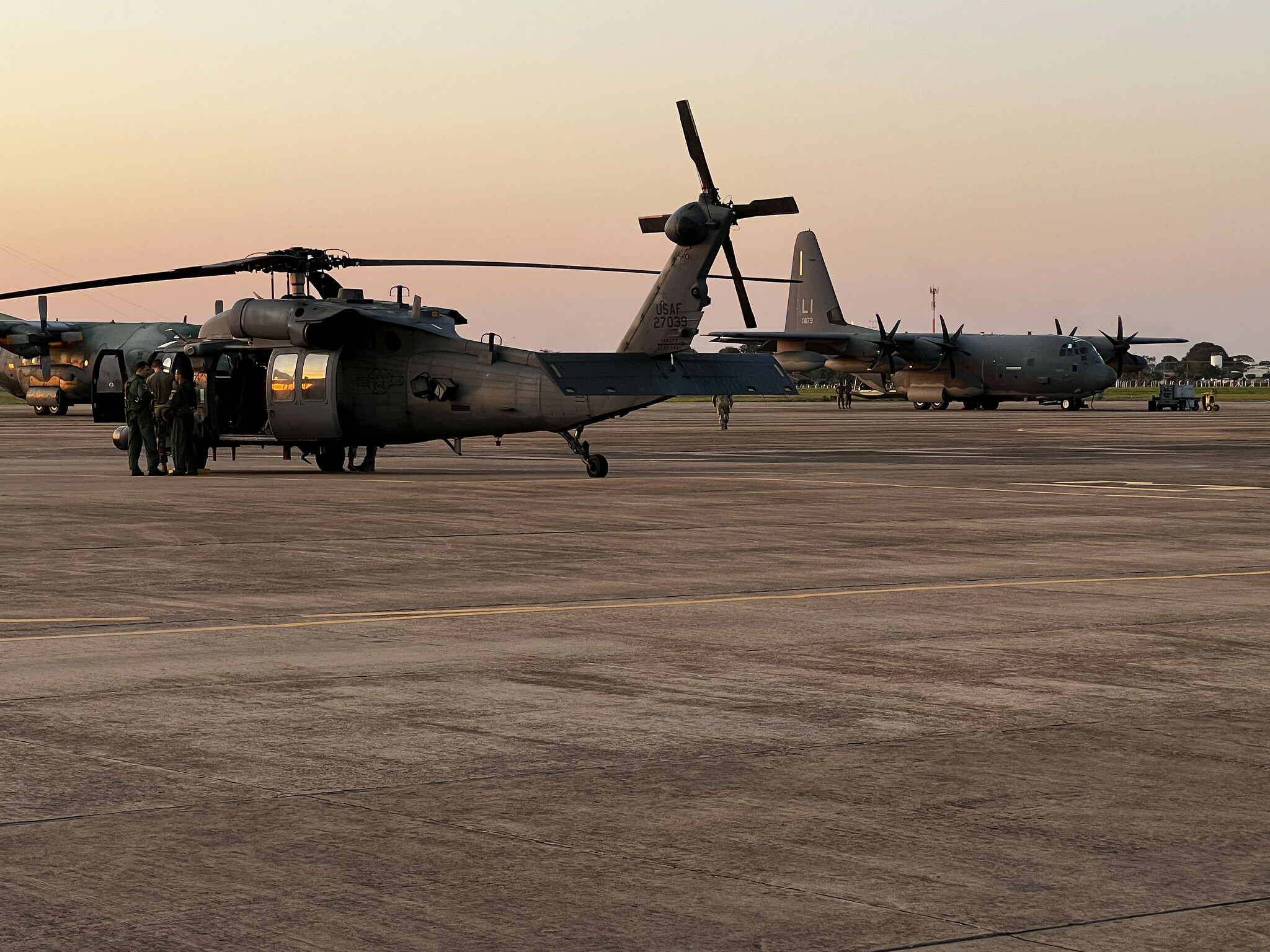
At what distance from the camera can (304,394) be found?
29.5m

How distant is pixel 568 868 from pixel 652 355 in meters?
23.7

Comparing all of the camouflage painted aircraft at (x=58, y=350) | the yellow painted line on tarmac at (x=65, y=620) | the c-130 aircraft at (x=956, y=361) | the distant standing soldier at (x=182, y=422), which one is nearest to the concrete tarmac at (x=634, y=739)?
the yellow painted line on tarmac at (x=65, y=620)

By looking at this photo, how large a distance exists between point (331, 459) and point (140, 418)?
3519 mm

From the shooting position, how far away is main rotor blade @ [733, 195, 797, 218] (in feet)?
89.6

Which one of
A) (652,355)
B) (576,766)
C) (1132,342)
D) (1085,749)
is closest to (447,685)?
(576,766)

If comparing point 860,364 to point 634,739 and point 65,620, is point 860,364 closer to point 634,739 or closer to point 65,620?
point 65,620

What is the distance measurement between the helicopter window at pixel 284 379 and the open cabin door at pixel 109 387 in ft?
11.1

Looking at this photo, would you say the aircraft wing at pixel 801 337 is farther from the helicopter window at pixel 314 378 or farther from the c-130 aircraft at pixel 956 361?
the helicopter window at pixel 314 378

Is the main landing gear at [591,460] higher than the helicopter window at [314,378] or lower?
lower

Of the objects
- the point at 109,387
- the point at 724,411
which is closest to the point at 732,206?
the point at 109,387

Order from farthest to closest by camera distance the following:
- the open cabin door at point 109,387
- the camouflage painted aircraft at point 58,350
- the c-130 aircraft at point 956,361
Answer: the c-130 aircraft at point 956,361 → the camouflage painted aircraft at point 58,350 → the open cabin door at point 109,387

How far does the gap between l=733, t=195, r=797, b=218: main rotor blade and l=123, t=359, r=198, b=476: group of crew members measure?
10.2m

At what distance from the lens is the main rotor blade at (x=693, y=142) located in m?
34.1

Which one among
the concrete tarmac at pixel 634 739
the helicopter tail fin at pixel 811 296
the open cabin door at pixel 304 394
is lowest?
the concrete tarmac at pixel 634 739
